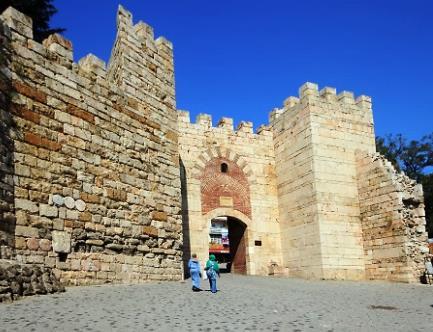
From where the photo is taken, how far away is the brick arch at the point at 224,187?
1755 cm

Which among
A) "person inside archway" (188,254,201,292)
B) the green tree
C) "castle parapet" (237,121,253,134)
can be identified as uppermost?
the green tree

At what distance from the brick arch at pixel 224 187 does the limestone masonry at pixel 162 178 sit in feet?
0.13

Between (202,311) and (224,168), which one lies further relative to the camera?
(224,168)

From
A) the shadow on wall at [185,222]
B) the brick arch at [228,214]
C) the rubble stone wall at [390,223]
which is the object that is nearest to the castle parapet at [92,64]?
the shadow on wall at [185,222]

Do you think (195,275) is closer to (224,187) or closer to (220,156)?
(224,187)

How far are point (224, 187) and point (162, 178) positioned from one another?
629cm

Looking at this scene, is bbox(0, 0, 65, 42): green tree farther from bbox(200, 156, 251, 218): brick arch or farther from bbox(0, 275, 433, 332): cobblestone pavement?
bbox(0, 275, 433, 332): cobblestone pavement

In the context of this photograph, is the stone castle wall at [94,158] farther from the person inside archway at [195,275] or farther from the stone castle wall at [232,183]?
the stone castle wall at [232,183]

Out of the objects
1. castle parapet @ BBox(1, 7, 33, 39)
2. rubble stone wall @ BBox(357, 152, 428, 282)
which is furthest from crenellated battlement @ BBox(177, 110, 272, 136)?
castle parapet @ BBox(1, 7, 33, 39)

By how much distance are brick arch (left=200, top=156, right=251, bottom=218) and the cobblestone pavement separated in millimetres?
6870

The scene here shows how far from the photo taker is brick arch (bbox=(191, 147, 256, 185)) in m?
17.6

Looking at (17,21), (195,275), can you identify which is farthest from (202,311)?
(17,21)

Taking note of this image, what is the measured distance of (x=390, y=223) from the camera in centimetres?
1603

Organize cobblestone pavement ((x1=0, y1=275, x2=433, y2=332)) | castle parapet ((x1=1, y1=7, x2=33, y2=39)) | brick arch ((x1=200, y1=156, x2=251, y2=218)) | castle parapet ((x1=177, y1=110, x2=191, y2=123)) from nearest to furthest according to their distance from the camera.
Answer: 1. cobblestone pavement ((x1=0, y1=275, x2=433, y2=332))
2. castle parapet ((x1=1, y1=7, x2=33, y2=39))
3. brick arch ((x1=200, y1=156, x2=251, y2=218))
4. castle parapet ((x1=177, y1=110, x2=191, y2=123))
